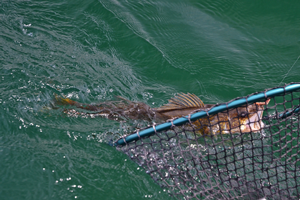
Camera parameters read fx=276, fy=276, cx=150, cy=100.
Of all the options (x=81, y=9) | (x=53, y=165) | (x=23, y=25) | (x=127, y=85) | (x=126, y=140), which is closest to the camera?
(x=126, y=140)

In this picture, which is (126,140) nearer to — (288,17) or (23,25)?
(23,25)

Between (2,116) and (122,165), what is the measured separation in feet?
7.04

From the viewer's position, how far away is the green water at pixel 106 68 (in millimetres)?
3902

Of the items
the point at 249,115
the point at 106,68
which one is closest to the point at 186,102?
the point at 249,115

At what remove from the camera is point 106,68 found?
18.5 ft

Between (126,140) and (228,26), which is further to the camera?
(228,26)

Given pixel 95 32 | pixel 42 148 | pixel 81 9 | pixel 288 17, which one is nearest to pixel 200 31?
pixel 288 17

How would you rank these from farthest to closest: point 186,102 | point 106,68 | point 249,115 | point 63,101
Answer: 1. point 106,68
2. point 63,101
3. point 186,102
4. point 249,115

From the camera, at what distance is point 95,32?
6.24 meters

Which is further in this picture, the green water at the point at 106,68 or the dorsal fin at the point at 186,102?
the dorsal fin at the point at 186,102

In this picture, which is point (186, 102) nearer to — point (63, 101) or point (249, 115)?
point (249, 115)

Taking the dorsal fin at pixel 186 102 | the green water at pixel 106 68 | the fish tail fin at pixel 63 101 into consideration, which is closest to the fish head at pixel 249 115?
the dorsal fin at pixel 186 102

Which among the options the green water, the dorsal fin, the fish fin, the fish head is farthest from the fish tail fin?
the fish head

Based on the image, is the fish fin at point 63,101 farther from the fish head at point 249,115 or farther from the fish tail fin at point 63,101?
the fish head at point 249,115
